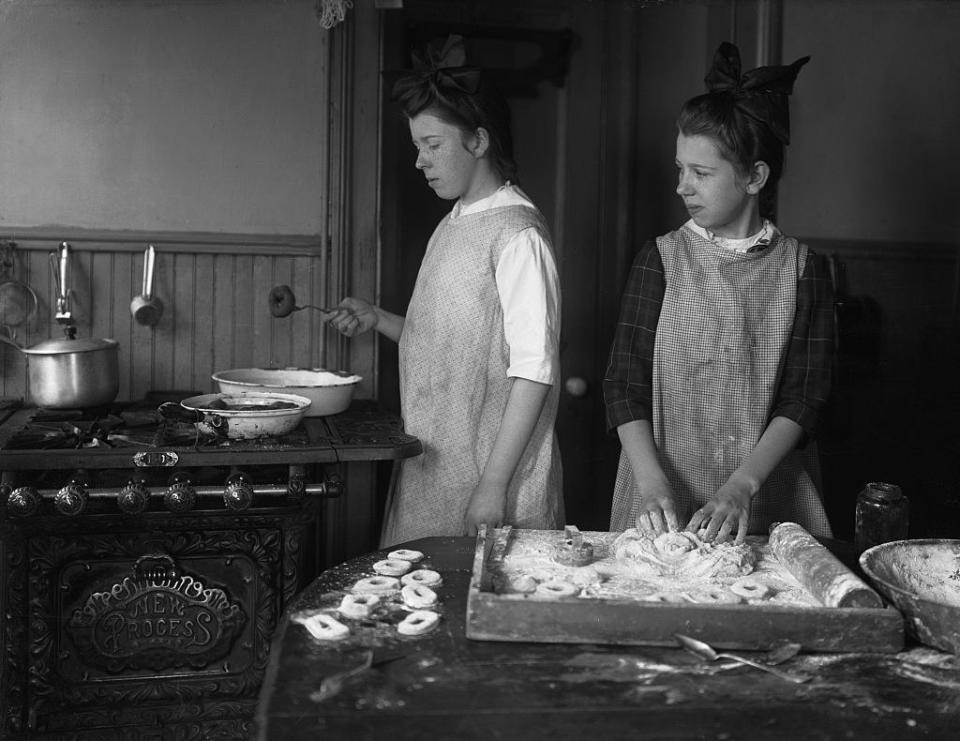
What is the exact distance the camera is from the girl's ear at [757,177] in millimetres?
2189

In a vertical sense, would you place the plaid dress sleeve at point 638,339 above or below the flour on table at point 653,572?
above

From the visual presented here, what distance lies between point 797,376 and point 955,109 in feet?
3.23

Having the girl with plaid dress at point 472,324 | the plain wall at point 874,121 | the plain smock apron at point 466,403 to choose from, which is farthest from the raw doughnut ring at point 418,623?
the plain wall at point 874,121

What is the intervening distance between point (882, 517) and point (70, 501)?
64.8 inches

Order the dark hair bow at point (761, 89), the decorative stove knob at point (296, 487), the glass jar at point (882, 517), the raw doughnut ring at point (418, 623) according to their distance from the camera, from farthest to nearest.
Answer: the decorative stove knob at point (296, 487), the dark hair bow at point (761, 89), the glass jar at point (882, 517), the raw doughnut ring at point (418, 623)

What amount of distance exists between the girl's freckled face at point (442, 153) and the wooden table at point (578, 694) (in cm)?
134

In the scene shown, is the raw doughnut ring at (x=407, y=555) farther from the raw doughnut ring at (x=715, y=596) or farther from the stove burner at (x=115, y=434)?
the stove burner at (x=115, y=434)

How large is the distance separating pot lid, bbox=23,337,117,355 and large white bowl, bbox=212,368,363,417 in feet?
1.04

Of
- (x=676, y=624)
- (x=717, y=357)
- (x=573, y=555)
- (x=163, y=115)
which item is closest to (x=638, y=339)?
(x=717, y=357)

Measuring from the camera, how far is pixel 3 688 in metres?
2.37

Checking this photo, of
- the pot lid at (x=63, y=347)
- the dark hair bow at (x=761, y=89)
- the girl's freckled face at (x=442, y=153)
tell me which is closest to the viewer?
the dark hair bow at (x=761, y=89)

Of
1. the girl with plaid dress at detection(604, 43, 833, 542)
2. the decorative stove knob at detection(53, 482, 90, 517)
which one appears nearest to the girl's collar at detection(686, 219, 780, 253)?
the girl with plaid dress at detection(604, 43, 833, 542)

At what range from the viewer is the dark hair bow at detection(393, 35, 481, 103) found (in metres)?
2.44

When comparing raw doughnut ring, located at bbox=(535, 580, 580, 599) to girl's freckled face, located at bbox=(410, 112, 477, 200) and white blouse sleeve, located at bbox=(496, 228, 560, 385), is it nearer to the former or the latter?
white blouse sleeve, located at bbox=(496, 228, 560, 385)
